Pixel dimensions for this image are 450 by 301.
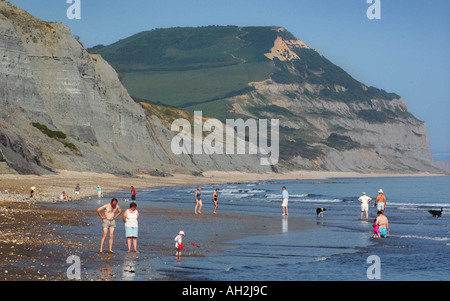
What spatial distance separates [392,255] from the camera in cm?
1878

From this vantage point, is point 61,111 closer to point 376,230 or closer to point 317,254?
point 376,230

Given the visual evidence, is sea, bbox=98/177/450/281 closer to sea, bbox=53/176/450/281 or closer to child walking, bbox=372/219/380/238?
sea, bbox=53/176/450/281

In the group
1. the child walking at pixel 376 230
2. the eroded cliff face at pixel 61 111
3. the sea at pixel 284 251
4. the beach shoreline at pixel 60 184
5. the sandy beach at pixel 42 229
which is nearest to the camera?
the sandy beach at pixel 42 229

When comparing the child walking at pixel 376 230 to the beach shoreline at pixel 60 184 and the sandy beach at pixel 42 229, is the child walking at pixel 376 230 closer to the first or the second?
the sandy beach at pixel 42 229

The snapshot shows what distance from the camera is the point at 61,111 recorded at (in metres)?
74.8

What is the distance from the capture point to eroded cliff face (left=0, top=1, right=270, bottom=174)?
199ft

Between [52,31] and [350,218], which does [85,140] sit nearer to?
[52,31]

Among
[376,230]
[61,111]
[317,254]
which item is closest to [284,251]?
[317,254]

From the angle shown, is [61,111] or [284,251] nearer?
[284,251]

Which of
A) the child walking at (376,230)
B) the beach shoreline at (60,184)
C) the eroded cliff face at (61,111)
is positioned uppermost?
the eroded cliff face at (61,111)

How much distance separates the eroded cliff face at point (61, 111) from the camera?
6056 cm

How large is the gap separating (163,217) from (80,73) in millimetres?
52817

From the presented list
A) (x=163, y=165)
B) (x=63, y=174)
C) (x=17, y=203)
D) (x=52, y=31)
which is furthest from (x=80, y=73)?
(x=17, y=203)

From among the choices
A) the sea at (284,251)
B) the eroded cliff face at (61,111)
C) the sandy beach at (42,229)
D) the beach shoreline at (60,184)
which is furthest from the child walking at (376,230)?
the eroded cliff face at (61,111)
